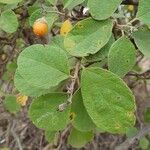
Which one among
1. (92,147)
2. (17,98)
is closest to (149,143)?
(92,147)

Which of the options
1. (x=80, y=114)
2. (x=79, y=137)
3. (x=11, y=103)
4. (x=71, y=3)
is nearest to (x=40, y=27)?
(x=71, y=3)

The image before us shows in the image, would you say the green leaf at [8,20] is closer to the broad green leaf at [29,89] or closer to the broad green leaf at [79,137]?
the broad green leaf at [29,89]

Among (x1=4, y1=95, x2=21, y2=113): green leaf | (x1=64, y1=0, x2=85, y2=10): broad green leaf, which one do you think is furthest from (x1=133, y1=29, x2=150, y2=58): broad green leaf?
(x1=4, y1=95, x2=21, y2=113): green leaf

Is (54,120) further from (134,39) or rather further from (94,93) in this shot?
(134,39)

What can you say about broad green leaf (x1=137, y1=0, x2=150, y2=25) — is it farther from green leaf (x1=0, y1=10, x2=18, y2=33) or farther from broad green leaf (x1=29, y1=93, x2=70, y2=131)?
green leaf (x1=0, y1=10, x2=18, y2=33)

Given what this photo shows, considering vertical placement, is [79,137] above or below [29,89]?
below

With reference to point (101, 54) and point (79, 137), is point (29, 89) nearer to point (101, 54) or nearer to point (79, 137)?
point (101, 54)
